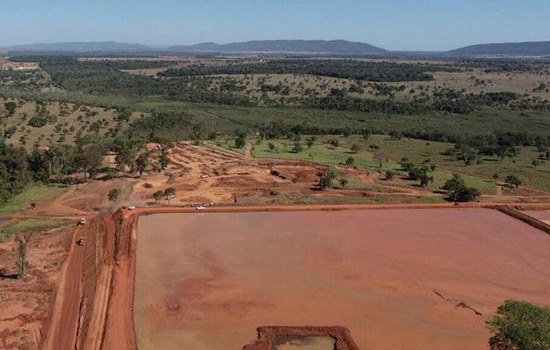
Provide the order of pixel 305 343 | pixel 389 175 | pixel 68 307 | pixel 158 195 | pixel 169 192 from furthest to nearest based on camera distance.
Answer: pixel 389 175 < pixel 169 192 < pixel 158 195 < pixel 68 307 < pixel 305 343

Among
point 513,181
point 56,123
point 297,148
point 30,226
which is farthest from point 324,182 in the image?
point 56,123

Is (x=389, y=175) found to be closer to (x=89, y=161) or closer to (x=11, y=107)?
(x=89, y=161)

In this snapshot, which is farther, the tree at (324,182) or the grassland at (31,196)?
the tree at (324,182)

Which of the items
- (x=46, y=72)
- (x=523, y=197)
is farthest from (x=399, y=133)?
(x=46, y=72)

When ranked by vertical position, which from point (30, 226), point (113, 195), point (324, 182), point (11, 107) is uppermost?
point (11, 107)

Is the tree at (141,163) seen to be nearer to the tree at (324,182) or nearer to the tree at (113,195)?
the tree at (113,195)

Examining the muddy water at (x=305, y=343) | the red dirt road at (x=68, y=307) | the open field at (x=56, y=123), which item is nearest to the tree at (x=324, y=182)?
the red dirt road at (x=68, y=307)

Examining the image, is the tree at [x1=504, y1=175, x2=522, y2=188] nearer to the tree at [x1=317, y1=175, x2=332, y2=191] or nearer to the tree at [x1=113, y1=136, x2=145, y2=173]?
the tree at [x1=317, y1=175, x2=332, y2=191]

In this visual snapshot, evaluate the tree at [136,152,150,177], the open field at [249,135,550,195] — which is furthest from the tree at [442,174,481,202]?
the tree at [136,152,150,177]
